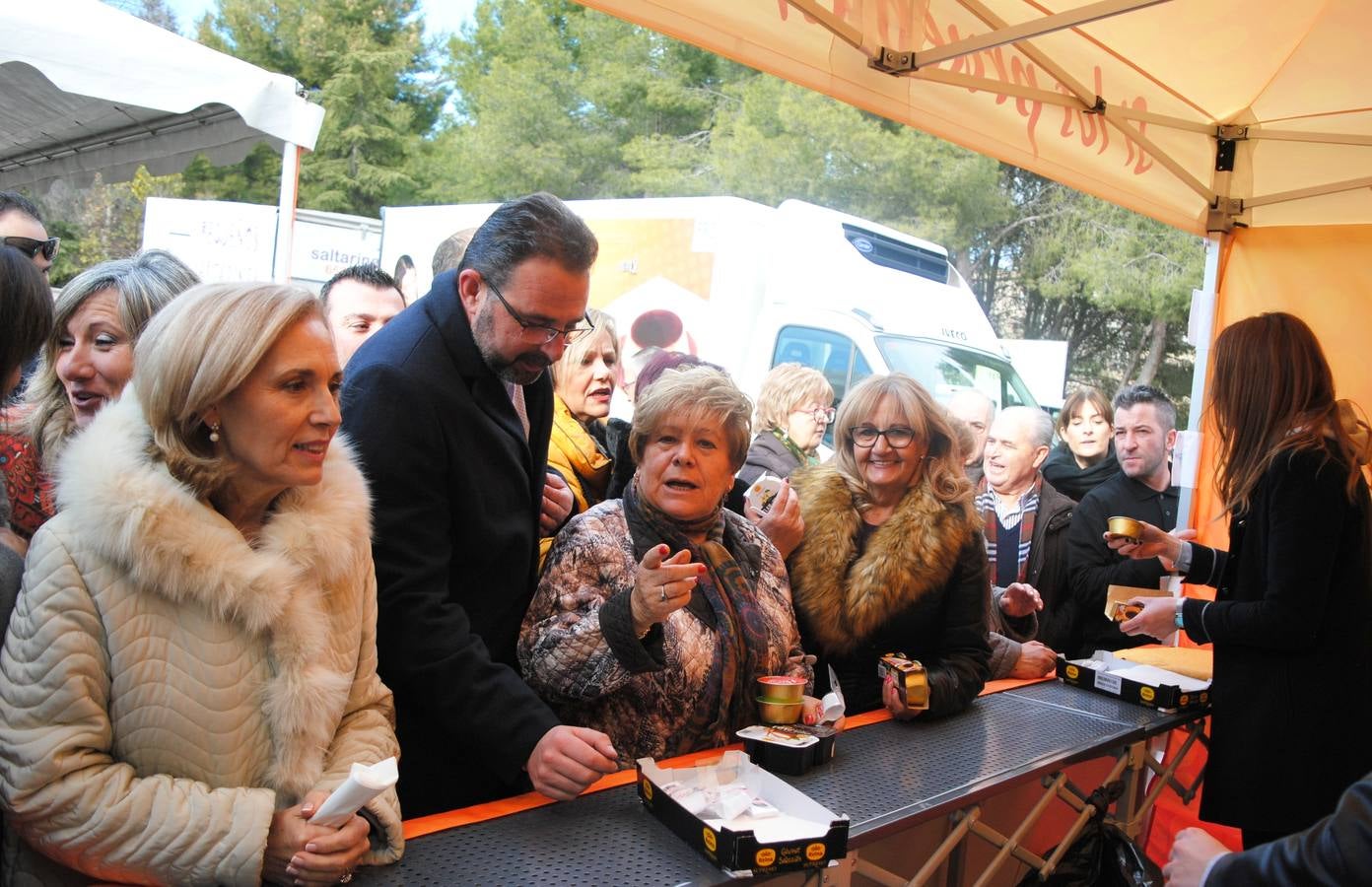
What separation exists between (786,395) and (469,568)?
2692mm

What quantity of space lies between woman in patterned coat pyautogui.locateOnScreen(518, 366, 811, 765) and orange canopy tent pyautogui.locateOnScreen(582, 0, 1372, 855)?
40.1 inches

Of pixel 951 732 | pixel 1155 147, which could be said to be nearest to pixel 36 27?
pixel 951 732

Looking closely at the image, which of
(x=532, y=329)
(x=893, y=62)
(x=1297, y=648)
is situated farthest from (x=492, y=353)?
(x=1297, y=648)

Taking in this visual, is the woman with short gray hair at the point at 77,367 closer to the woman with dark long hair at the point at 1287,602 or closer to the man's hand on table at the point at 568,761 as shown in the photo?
the man's hand on table at the point at 568,761

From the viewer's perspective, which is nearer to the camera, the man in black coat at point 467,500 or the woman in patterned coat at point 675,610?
the man in black coat at point 467,500

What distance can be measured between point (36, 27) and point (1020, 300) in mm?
13188

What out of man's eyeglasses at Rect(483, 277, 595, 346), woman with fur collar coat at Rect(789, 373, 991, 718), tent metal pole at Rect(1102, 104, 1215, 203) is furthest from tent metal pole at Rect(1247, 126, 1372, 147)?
man's eyeglasses at Rect(483, 277, 595, 346)

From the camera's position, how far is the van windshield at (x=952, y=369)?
6965 mm

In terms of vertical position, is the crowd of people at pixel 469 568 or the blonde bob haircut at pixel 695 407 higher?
the blonde bob haircut at pixel 695 407

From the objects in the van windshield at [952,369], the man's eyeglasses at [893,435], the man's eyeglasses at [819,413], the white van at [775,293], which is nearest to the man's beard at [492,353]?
the man's eyeglasses at [893,435]

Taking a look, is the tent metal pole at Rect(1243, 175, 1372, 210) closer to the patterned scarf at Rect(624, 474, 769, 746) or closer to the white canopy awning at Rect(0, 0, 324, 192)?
the patterned scarf at Rect(624, 474, 769, 746)

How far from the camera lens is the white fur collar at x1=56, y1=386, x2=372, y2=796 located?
1.28 m

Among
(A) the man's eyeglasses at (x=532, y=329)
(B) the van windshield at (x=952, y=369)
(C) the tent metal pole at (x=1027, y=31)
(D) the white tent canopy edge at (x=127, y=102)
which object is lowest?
(A) the man's eyeglasses at (x=532, y=329)

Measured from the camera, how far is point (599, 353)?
3.34 meters
